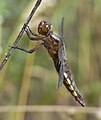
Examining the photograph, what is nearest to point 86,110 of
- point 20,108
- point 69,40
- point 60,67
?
point 20,108

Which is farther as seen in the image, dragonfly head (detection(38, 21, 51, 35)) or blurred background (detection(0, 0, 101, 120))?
blurred background (detection(0, 0, 101, 120))

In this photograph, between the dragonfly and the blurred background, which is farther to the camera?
the blurred background

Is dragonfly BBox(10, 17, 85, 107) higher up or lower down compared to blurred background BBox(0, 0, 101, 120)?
lower down

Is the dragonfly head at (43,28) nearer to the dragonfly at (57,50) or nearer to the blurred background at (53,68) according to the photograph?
the dragonfly at (57,50)

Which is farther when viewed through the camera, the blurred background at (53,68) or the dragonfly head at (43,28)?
the blurred background at (53,68)

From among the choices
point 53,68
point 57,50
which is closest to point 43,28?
point 57,50

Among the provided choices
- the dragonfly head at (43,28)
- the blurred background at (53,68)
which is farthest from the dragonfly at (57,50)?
the blurred background at (53,68)

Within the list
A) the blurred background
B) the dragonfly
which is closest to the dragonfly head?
the dragonfly

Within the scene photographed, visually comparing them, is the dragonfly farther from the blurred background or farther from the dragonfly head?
the blurred background
